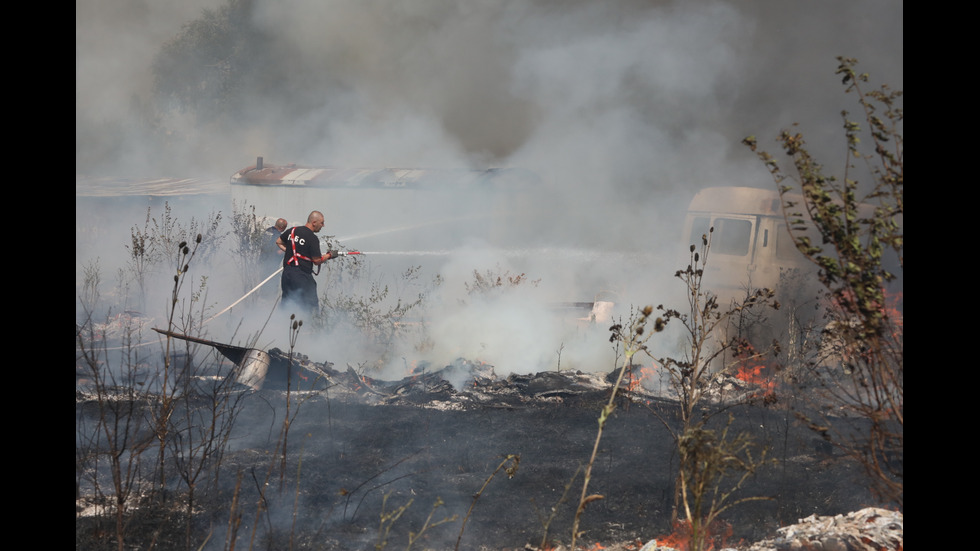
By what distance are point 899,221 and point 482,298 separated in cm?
736

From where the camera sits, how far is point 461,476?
4570 millimetres

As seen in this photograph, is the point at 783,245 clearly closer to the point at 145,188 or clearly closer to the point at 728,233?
the point at 728,233

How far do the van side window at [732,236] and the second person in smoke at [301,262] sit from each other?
4647 millimetres

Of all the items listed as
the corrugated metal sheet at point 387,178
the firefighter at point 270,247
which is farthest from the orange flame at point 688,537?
the corrugated metal sheet at point 387,178

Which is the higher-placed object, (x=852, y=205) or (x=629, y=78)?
(x=629, y=78)

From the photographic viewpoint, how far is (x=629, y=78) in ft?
55.4

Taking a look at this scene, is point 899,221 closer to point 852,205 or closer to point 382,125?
point 852,205

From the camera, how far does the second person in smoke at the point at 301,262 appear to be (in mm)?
7684

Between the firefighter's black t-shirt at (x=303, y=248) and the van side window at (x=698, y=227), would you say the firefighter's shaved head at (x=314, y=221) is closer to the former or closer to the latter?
the firefighter's black t-shirt at (x=303, y=248)

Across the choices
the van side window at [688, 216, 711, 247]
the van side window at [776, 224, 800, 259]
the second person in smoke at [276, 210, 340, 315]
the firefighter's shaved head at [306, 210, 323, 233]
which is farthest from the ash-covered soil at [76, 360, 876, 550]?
the van side window at [688, 216, 711, 247]

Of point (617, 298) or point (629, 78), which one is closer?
point (617, 298)

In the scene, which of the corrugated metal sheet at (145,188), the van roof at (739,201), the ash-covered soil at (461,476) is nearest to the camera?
the ash-covered soil at (461,476)

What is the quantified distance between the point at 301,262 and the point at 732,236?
203 inches
